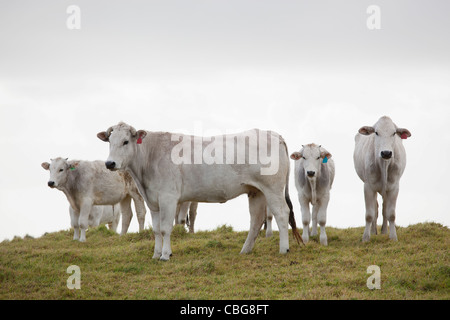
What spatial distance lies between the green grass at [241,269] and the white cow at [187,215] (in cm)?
216

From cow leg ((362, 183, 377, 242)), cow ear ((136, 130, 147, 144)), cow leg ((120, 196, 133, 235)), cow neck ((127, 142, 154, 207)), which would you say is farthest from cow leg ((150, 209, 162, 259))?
cow leg ((120, 196, 133, 235))

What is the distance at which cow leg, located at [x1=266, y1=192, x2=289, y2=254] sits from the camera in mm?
14297

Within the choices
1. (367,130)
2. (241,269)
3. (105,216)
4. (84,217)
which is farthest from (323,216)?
(105,216)

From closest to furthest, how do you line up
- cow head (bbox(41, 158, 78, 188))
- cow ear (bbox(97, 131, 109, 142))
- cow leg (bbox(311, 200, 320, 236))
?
cow ear (bbox(97, 131, 109, 142)) < cow leg (bbox(311, 200, 320, 236)) < cow head (bbox(41, 158, 78, 188))

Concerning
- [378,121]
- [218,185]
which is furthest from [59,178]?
[378,121]

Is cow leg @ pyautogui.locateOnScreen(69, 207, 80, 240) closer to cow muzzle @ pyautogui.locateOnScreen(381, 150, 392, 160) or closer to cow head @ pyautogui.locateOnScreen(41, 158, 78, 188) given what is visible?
cow head @ pyautogui.locateOnScreen(41, 158, 78, 188)

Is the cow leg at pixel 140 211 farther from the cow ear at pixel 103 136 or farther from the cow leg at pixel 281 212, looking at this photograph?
the cow leg at pixel 281 212

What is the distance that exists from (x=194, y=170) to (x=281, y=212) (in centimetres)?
222

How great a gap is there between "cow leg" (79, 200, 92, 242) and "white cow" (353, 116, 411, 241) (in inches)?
329

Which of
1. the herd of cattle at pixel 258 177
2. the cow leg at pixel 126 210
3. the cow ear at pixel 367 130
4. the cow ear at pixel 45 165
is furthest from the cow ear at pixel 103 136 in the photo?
the cow leg at pixel 126 210

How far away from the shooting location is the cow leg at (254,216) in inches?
579

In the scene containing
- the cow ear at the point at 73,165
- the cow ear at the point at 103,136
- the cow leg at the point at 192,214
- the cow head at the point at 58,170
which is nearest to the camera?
the cow ear at the point at 103,136

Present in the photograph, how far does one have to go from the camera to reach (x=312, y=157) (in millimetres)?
15680
